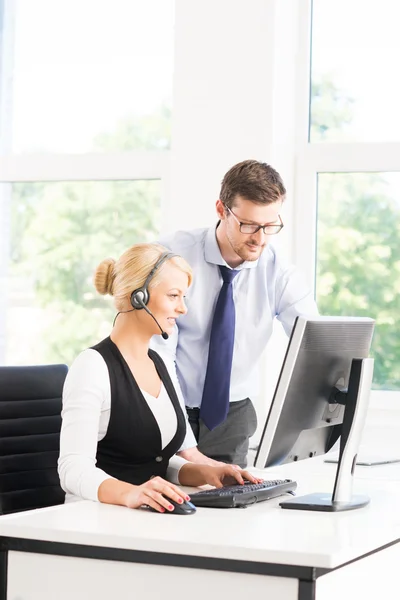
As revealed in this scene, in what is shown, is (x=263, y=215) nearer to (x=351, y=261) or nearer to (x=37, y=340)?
(x=351, y=261)

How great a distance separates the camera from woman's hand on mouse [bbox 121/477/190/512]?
176cm

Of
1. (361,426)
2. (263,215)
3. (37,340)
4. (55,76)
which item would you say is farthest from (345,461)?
(55,76)

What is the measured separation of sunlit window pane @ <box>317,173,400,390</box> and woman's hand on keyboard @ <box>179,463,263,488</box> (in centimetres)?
159

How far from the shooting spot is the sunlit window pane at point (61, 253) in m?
4.05

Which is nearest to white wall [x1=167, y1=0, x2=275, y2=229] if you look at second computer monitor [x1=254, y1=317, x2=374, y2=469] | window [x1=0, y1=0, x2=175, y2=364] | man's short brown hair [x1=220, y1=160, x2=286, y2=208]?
window [x1=0, y1=0, x2=175, y2=364]

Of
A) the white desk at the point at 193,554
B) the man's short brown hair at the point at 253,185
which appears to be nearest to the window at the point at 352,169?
the man's short brown hair at the point at 253,185

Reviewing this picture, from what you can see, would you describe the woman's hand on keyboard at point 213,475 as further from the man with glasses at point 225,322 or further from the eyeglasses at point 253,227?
the eyeglasses at point 253,227

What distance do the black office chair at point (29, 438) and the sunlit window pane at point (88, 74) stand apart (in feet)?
5.76

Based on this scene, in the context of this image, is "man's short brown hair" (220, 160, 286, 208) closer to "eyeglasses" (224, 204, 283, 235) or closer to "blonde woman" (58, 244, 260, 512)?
"eyeglasses" (224, 204, 283, 235)

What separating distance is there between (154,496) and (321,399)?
0.40m

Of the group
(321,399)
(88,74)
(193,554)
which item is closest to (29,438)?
(321,399)

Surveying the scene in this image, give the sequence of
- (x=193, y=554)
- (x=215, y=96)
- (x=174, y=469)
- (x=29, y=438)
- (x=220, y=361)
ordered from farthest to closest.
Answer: (x=215, y=96), (x=220, y=361), (x=29, y=438), (x=174, y=469), (x=193, y=554)

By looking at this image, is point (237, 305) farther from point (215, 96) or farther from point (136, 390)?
point (215, 96)

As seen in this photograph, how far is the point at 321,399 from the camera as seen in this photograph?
6.26ft
